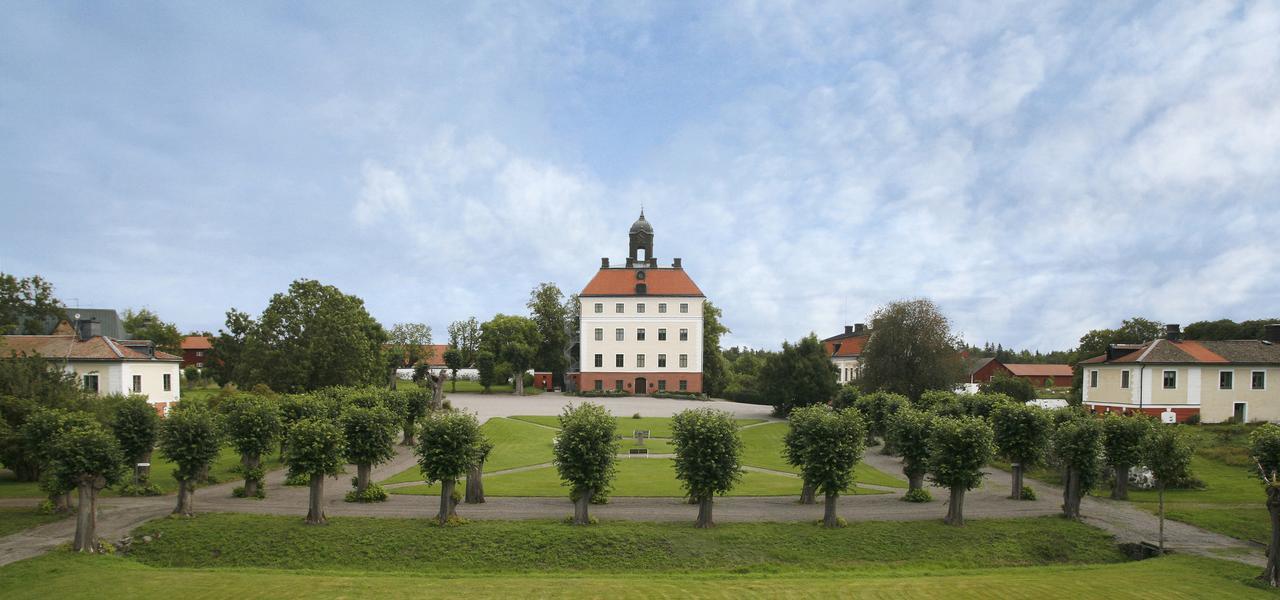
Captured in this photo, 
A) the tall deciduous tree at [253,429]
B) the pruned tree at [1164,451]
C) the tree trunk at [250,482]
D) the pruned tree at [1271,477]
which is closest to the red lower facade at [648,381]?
the tall deciduous tree at [253,429]

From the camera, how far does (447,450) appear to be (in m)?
25.5

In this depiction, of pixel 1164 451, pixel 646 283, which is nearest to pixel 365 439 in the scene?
pixel 1164 451

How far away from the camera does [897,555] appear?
75.6 ft

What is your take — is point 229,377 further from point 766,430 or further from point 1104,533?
point 1104,533

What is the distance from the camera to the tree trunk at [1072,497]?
26.5 meters

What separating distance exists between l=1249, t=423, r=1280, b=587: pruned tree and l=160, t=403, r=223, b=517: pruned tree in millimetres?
34377

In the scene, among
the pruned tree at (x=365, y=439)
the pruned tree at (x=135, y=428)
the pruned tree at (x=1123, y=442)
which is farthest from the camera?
the pruned tree at (x=1123, y=442)

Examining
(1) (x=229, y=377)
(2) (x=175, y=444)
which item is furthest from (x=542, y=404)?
(2) (x=175, y=444)

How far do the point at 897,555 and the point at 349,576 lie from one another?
1744 centimetres

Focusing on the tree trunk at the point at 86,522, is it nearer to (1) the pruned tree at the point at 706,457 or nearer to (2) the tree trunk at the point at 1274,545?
(1) the pruned tree at the point at 706,457

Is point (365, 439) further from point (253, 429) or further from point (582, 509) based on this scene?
point (582, 509)

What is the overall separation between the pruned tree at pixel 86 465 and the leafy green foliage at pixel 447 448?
9603mm

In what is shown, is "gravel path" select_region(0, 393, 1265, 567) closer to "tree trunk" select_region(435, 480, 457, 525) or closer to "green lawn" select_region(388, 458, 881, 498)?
"green lawn" select_region(388, 458, 881, 498)

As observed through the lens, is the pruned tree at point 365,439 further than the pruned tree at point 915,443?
No
